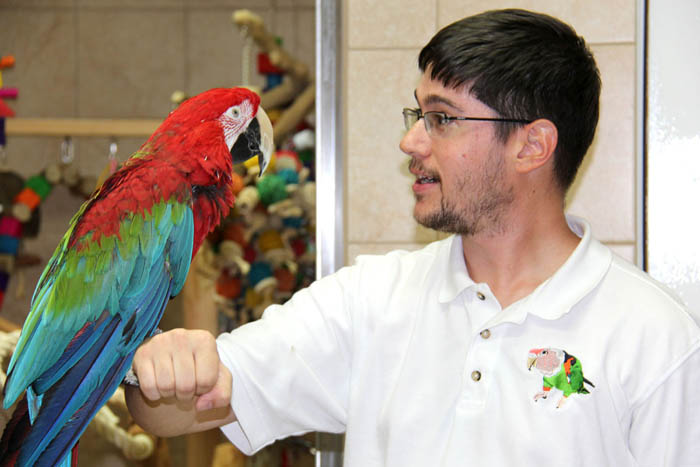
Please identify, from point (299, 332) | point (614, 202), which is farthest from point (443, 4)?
point (299, 332)

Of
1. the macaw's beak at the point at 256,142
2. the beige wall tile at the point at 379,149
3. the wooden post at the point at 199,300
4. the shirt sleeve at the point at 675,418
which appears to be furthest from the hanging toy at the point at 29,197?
the shirt sleeve at the point at 675,418

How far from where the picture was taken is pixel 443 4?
129 centimetres

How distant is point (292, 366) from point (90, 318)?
0.35 m

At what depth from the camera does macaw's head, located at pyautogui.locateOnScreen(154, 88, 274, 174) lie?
0.67m

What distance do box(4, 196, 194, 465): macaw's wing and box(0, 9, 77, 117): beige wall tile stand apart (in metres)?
0.74

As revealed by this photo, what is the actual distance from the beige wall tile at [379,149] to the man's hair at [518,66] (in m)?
0.39

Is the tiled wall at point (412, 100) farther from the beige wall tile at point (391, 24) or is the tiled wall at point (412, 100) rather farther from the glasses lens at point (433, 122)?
the glasses lens at point (433, 122)

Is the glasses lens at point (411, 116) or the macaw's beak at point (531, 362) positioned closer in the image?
the macaw's beak at point (531, 362)

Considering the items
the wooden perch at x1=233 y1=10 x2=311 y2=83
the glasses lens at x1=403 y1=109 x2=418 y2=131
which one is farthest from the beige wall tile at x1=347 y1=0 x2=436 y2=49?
the glasses lens at x1=403 y1=109 x2=418 y2=131

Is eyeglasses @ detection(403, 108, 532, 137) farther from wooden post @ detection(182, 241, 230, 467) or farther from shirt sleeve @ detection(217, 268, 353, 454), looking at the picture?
wooden post @ detection(182, 241, 230, 467)

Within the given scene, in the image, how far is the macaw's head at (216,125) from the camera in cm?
67

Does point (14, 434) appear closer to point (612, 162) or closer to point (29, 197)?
point (29, 197)

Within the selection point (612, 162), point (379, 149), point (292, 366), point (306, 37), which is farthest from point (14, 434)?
point (612, 162)

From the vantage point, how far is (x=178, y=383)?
2.31ft
